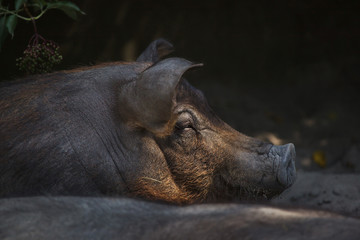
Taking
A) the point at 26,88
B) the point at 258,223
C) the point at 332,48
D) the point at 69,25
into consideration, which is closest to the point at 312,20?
the point at 332,48

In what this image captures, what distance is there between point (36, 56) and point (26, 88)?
0.40 metres

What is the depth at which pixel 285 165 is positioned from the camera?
2523 millimetres

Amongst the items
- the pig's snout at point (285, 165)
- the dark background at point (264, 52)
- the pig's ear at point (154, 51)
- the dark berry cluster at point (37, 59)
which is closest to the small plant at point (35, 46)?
the dark berry cluster at point (37, 59)

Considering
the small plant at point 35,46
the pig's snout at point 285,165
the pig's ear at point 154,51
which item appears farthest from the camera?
the pig's ear at point 154,51

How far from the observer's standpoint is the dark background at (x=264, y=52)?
4.75 m

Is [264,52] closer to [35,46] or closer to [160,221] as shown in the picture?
[35,46]

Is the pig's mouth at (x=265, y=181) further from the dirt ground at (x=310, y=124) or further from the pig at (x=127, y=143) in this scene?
the dirt ground at (x=310, y=124)

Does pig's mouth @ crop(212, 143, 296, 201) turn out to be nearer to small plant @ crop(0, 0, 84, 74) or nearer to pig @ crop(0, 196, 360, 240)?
pig @ crop(0, 196, 360, 240)

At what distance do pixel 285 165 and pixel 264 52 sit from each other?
3536 millimetres

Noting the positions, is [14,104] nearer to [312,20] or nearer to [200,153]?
[200,153]

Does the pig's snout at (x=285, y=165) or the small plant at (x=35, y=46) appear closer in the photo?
the pig's snout at (x=285, y=165)

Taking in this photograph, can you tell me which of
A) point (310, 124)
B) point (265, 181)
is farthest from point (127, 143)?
point (310, 124)

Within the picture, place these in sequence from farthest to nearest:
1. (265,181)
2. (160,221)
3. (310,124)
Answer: (310,124) → (265,181) → (160,221)

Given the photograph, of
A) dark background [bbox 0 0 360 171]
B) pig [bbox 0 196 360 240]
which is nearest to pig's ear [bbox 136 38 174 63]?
pig [bbox 0 196 360 240]
